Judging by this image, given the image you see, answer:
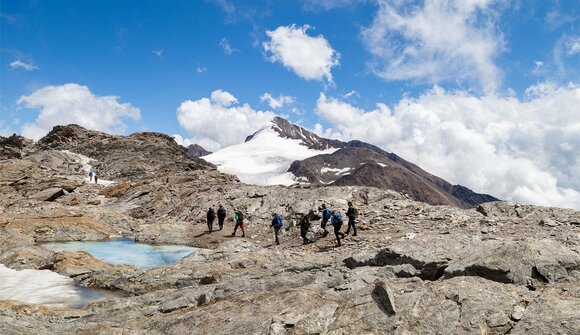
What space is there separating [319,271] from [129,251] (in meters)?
18.6

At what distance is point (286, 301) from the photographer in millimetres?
10312

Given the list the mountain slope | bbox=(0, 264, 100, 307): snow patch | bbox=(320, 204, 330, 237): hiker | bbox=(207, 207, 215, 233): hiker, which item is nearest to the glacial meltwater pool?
bbox=(207, 207, 215, 233): hiker

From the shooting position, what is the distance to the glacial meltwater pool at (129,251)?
2559cm

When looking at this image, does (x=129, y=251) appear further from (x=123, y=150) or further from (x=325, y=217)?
(x=123, y=150)

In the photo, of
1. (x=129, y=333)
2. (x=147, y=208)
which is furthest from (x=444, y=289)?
(x=147, y=208)

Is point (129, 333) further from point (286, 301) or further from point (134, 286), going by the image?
point (134, 286)

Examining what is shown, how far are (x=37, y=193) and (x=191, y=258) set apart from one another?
36.8m

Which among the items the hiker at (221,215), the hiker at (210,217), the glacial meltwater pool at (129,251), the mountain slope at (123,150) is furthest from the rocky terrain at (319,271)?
the mountain slope at (123,150)

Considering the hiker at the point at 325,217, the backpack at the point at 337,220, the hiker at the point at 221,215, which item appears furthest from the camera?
the hiker at the point at 221,215

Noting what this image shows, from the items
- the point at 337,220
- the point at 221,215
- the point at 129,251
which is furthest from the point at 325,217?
the point at 129,251

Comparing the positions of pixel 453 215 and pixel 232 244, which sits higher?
pixel 453 215

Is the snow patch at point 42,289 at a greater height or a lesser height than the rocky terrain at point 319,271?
lesser

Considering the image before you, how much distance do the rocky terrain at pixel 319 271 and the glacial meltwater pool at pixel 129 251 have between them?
58.5 inches

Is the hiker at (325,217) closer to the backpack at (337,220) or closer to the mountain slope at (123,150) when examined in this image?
the backpack at (337,220)
